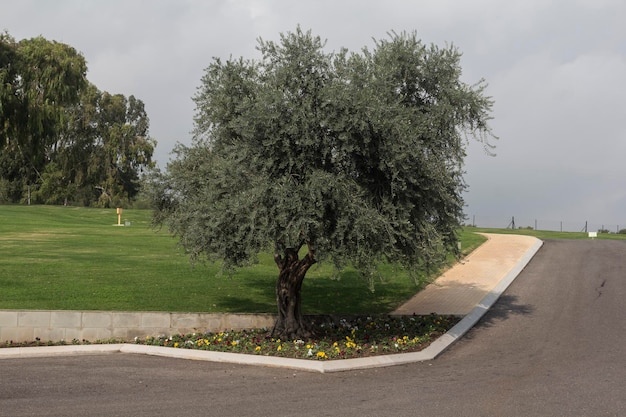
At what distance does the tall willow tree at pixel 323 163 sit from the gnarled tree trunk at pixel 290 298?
0.09 feet

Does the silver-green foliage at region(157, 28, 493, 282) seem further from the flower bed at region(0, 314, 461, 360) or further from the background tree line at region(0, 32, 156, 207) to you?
the background tree line at region(0, 32, 156, 207)

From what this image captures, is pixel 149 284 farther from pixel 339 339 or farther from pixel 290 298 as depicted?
pixel 339 339

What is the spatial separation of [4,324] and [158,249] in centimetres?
1111

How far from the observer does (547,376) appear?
1055cm

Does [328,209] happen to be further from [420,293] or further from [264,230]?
[420,293]

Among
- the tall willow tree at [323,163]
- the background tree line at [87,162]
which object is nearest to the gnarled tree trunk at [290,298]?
the tall willow tree at [323,163]

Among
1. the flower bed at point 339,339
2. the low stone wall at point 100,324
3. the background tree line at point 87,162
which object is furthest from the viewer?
the background tree line at point 87,162

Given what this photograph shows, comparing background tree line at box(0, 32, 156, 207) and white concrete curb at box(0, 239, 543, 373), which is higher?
background tree line at box(0, 32, 156, 207)

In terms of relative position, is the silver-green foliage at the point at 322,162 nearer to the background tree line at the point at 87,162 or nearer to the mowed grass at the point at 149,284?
the mowed grass at the point at 149,284

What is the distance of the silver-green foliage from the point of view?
37.9 feet

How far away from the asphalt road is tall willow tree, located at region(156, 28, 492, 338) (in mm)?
2543

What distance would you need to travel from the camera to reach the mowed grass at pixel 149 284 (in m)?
15.1

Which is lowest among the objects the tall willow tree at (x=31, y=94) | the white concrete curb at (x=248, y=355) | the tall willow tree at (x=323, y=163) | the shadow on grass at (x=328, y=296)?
the white concrete curb at (x=248, y=355)

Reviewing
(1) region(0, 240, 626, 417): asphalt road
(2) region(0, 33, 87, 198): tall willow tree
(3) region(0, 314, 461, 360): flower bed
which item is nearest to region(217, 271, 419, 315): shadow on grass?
(3) region(0, 314, 461, 360): flower bed
